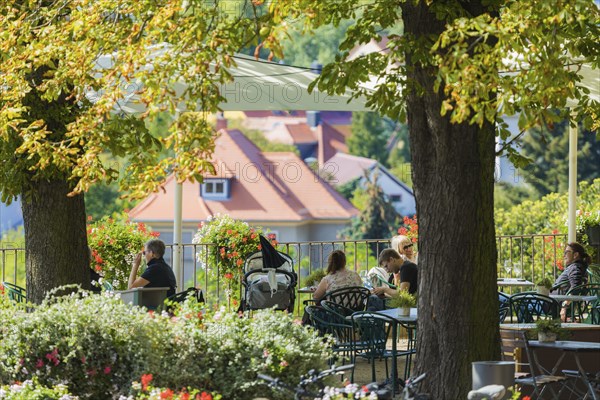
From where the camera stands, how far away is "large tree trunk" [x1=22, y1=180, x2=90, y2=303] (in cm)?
837

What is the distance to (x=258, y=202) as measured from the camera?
293 ft

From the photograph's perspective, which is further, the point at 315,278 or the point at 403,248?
the point at 403,248

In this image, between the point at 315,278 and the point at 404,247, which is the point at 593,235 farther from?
the point at 315,278

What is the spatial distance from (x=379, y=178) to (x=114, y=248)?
273ft

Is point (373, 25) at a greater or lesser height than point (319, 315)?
greater

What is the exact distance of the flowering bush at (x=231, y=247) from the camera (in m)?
12.9

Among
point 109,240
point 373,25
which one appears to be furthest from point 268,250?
point 373,25

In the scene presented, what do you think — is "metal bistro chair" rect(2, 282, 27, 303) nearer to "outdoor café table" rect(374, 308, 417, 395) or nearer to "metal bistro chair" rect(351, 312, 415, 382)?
"metal bistro chair" rect(351, 312, 415, 382)

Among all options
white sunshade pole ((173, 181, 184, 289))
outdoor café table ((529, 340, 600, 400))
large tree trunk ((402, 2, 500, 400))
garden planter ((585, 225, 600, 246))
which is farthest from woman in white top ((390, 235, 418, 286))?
large tree trunk ((402, 2, 500, 400))

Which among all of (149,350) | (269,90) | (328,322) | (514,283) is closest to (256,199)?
(514,283)

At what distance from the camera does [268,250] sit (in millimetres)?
11875

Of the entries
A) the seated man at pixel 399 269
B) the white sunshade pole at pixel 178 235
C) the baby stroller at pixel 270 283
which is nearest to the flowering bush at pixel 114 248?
the white sunshade pole at pixel 178 235

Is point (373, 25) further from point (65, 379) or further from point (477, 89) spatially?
point (65, 379)

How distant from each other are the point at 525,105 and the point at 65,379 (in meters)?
3.04
